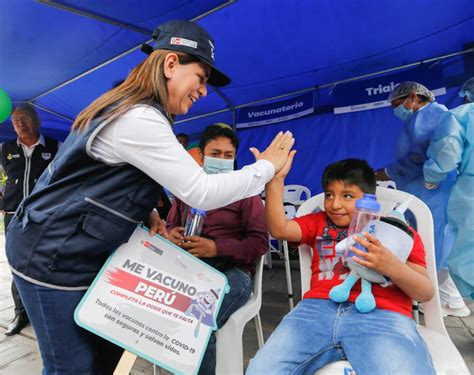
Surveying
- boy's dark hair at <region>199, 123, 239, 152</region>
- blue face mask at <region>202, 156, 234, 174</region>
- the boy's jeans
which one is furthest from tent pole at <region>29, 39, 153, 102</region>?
the boy's jeans

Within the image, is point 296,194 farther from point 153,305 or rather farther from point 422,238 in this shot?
point 153,305

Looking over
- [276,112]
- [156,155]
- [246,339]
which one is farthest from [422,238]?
[276,112]

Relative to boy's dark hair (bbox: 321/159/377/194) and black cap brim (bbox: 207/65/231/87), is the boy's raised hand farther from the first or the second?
black cap brim (bbox: 207/65/231/87)

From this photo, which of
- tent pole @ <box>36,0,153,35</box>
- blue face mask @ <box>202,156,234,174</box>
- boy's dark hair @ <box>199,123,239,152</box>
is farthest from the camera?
tent pole @ <box>36,0,153,35</box>

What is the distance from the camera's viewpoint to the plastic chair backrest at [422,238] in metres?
1.26

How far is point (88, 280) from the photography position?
0.97 metres

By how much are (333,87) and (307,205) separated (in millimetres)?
2431

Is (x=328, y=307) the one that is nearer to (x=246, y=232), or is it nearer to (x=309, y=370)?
(x=309, y=370)

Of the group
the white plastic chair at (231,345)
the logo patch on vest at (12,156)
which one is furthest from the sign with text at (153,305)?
the logo patch on vest at (12,156)

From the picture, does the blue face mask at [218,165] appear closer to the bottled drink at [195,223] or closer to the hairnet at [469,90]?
the bottled drink at [195,223]

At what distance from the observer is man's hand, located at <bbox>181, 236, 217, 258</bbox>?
5.13 feet

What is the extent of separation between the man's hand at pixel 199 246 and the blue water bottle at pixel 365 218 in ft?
2.25

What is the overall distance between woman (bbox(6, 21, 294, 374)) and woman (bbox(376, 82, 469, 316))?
6.94 feet

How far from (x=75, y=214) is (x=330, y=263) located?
3.28 feet
